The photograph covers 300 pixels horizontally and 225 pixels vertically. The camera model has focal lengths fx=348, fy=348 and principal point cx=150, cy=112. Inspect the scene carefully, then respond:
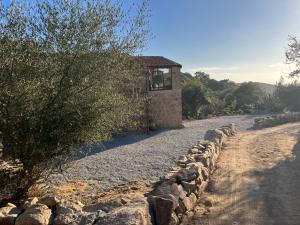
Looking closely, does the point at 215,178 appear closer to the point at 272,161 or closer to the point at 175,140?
the point at 272,161

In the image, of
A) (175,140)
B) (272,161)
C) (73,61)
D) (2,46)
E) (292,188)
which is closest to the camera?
(2,46)

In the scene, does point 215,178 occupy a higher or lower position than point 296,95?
lower

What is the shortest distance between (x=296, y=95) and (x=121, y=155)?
19918 millimetres

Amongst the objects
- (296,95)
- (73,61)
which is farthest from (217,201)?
(296,95)

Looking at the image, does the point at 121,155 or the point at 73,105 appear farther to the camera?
the point at 121,155

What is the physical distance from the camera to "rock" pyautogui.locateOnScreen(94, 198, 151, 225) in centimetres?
433

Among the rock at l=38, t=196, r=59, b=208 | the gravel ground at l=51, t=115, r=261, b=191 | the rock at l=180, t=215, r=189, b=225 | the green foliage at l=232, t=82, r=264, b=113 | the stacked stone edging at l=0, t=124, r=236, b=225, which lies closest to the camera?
the stacked stone edging at l=0, t=124, r=236, b=225

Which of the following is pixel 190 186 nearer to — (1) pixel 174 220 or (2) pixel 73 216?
(1) pixel 174 220

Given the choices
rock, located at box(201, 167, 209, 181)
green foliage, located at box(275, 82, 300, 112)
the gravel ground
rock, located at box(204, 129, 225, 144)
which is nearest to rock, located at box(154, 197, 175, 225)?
rock, located at box(201, 167, 209, 181)

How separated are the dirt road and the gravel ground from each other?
1.85 metres

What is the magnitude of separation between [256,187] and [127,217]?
13.9ft

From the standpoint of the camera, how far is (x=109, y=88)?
6953 millimetres

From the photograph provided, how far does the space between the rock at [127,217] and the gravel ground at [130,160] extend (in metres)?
3.35

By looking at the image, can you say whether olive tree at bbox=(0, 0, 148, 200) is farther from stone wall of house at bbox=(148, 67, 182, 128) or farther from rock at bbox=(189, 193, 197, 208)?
stone wall of house at bbox=(148, 67, 182, 128)
